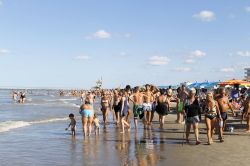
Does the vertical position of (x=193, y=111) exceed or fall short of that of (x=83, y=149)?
it exceeds it

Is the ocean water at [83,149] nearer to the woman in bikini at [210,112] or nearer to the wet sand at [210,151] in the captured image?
the wet sand at [210,151]

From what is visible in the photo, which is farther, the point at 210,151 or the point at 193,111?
the point at 193,111

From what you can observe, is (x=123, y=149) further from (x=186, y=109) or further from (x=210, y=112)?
(x=210, y=112)

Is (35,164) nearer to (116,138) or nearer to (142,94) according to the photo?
(116,138)

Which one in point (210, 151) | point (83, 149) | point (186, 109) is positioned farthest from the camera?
point (186, 109)

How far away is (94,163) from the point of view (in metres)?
9.27

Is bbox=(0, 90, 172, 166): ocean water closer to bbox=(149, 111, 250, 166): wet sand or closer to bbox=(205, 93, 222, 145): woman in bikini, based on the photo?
bbox=(149, 111, 250, 166): wet sand

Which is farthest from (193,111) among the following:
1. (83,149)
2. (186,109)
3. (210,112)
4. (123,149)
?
(83,149)

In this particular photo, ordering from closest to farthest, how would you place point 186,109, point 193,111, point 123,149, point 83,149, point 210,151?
point 210,151
point 123,149
point 83,149
point 193,111
point 186,109

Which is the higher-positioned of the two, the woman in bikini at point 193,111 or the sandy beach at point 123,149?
the woman in bikini at point 193,111

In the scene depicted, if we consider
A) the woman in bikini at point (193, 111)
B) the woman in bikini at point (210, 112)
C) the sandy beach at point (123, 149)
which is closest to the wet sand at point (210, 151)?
the sandy beach at point (123, 149)

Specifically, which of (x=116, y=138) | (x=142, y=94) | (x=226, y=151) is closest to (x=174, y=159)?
(x=226, y=151)

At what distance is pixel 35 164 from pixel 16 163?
1.61ft

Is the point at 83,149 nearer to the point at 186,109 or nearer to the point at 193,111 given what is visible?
the point at 186,109
